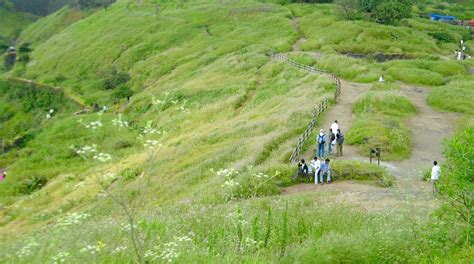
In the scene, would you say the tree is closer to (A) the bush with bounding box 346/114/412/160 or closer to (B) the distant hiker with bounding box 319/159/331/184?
(A) the bush with bounding box 346/114/412/160

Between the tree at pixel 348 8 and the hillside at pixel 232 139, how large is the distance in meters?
1.37

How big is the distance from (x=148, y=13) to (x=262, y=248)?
3822 inches

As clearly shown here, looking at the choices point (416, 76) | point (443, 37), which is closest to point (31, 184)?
point (416, 76)

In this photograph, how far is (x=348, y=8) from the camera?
2842 inches

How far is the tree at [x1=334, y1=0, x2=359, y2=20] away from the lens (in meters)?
70.2

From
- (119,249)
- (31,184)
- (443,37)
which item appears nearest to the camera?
(119,249)

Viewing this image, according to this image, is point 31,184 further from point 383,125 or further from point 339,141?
point 383,125

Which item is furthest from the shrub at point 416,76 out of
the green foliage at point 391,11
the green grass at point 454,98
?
the green foliage at point 391,11

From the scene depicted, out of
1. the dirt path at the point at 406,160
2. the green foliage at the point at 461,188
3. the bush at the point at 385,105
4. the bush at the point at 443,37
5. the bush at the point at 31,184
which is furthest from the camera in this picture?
the bush at the point at 443,37

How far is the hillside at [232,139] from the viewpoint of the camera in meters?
7.91

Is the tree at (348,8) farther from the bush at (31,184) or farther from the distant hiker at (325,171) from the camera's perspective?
the distant hiker at (325,171)

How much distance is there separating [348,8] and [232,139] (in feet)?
165

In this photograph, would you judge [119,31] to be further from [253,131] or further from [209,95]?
[253,131]

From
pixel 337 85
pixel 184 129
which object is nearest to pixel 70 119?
pixel 184 129
